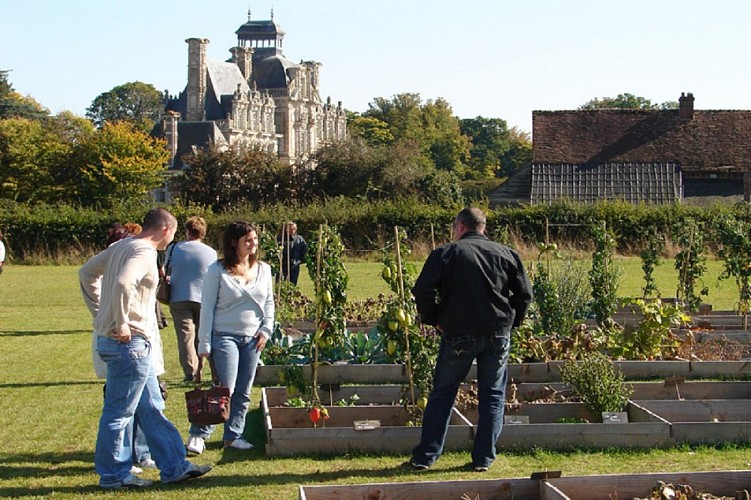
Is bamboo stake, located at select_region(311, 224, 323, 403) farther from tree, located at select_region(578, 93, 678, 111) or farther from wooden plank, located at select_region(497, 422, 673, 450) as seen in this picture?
tree, located at select_region(578, 93, 678, 111)

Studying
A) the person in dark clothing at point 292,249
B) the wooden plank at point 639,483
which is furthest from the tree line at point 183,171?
the wooden plank at point 639,483

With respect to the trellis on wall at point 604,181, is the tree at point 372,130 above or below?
above

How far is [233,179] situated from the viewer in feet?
184

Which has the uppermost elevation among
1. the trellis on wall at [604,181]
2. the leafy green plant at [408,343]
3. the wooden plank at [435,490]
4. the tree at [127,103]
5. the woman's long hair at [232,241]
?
the tree at [127,103]

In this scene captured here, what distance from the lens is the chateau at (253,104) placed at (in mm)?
95938

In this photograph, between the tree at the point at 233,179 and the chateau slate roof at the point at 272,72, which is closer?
the tree at the point at 233,179

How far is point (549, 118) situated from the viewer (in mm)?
47062

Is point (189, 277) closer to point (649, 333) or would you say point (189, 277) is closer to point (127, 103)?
point (649, 333)

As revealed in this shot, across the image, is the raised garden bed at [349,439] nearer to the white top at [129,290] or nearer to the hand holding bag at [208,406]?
the hand holding bag at [208,406]

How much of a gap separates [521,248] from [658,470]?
2586 cm

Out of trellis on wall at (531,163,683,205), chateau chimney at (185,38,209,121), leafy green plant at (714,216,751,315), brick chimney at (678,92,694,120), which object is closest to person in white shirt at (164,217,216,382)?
leafy green plant at (714,216,751,315)

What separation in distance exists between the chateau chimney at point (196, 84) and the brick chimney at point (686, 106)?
221 feet

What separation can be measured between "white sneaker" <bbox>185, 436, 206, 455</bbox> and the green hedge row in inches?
1054

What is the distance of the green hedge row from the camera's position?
117ft
